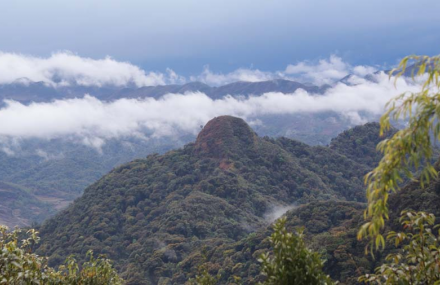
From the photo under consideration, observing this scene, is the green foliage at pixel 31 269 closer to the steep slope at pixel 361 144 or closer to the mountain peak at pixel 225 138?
the mountain peak at pixel 225 138

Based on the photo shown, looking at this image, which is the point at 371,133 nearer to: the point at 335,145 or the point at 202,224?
the point at 335,145

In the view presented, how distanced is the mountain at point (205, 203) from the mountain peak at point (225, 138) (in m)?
0.19

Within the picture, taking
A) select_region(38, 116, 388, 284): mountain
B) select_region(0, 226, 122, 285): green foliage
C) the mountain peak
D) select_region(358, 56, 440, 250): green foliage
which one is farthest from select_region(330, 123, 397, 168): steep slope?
select_region(358, 56, 440, 250): green foliage

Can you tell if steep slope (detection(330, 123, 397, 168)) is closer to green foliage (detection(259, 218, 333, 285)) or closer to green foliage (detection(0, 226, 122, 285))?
green foliage (detection(0, 226, 122, 285))

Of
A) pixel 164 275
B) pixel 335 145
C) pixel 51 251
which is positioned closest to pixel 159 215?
pixel 51 251

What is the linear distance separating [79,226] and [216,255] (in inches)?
1084

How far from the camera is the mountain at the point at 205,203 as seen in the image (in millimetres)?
44844

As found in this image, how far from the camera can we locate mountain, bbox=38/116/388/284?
44844 millimetres

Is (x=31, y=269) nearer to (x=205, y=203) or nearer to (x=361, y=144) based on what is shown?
(x=205, y=203)

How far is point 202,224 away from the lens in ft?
181

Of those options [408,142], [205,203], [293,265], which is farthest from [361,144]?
[408,142]

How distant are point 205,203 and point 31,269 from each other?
171ft

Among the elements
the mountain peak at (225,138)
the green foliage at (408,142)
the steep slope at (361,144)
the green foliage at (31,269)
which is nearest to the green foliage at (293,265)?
the green foliage at (408,142)

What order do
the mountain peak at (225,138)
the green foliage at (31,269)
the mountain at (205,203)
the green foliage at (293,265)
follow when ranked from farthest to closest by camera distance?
the mountain peak at (225,138) < the mountain at (205,203) < the green foliage at (31,269) < the green foliage at (293,265)
